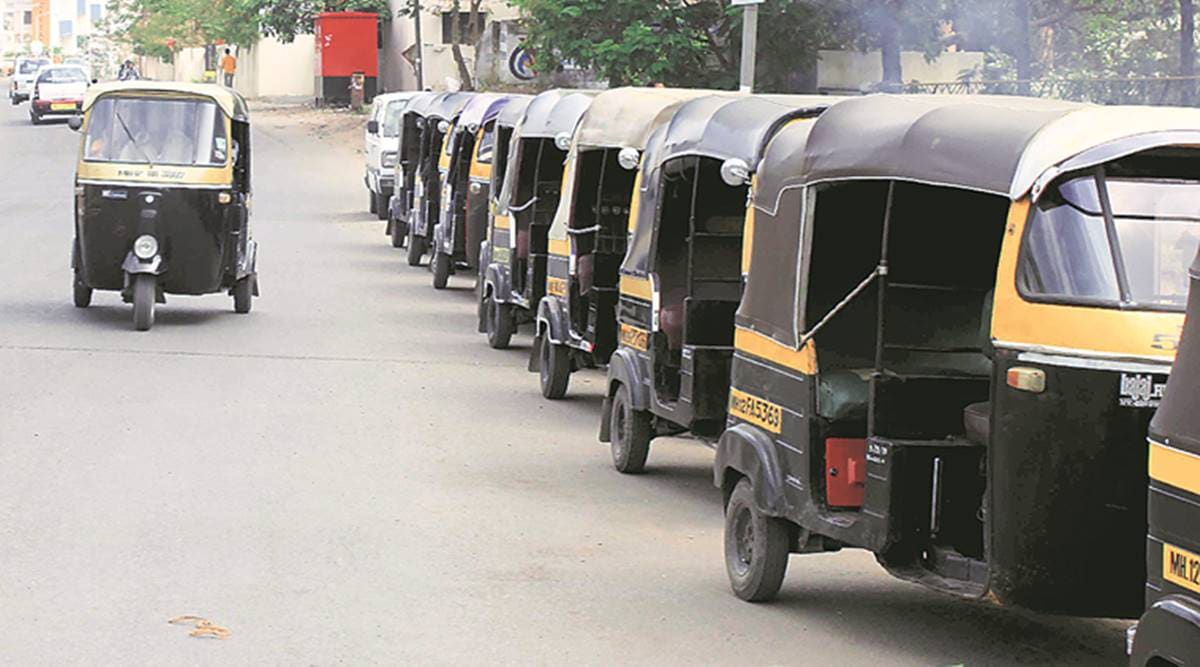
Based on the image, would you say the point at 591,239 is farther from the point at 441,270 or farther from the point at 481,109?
the point at 441,270

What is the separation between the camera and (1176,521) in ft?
17.3

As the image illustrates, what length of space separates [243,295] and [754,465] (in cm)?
1113

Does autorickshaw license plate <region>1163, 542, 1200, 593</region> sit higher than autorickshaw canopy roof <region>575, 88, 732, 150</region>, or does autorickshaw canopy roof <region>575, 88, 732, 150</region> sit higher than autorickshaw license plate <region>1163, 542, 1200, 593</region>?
autorickshaw canopy roof <region>575, 88, 732, 150</region>

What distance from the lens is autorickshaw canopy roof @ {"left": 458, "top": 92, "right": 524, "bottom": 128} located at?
20.4 meters

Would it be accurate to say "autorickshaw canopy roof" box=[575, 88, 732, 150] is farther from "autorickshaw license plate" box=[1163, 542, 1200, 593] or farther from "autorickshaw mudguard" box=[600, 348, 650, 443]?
"autorickshaw license plate" box=[1163, 542, 1200, 593]

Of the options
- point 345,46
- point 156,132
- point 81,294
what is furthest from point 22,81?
point 156,132

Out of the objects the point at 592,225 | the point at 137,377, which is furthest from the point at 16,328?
the point at 592,225

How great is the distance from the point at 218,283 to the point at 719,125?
328 inches

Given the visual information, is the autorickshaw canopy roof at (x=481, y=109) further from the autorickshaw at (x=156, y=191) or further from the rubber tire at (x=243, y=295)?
the autorickshaw at (x=156, y=191)

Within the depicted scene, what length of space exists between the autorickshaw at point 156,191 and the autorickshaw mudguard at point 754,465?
9.23 metres

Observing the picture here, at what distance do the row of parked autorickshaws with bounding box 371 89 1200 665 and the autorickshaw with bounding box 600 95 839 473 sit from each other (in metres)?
0.02

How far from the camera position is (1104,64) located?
31.5 meters

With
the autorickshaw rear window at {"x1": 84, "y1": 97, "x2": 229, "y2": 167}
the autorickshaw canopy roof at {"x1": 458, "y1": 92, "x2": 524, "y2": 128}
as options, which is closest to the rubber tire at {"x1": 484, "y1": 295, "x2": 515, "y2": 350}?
the autorickshaw rear window at {"x1": 84, "y1": 97, "x2": 229, "y2": 167}

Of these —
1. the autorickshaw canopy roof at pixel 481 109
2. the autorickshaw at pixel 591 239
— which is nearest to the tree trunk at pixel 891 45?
the autorickshaw canopy roof at pixel 481 109
